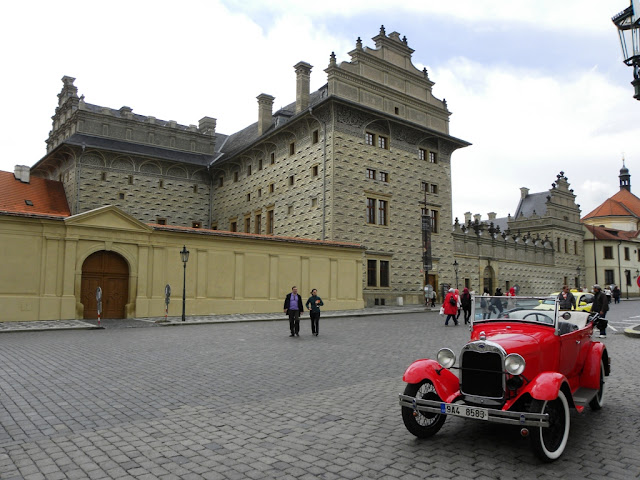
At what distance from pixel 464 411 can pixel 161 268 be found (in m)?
19.6

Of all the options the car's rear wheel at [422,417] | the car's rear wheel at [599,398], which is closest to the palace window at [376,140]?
the car's rear wheel at [599,398]

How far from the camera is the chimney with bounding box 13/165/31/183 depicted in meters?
34.5

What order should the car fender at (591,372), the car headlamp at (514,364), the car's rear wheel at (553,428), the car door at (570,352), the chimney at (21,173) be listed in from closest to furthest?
the car's rear wheel at (553,428) → the car headlamp at (514,364) → the car door at (570,352) → the car fender at (591,372) → the chimney at (21,173)

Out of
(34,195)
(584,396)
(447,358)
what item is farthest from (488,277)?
(447,358)

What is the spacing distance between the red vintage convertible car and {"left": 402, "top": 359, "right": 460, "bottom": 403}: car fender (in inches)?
0.4

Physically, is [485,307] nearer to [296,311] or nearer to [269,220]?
[296,311]

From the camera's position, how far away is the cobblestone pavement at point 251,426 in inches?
175

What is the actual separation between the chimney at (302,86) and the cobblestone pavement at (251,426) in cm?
2695

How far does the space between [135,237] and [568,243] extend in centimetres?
5146

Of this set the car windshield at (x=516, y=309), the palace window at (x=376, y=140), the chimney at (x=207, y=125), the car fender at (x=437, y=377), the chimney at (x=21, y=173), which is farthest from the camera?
the chimney at (x=207, y=125)

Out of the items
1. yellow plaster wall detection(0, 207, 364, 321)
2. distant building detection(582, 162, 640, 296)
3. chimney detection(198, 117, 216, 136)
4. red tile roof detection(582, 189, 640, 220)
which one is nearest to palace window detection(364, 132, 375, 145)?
yellow plaster wall detection(0, 207, 364, 321)

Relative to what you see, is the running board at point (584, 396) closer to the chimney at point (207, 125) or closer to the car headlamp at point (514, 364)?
the car headlamp at point (514, 364)

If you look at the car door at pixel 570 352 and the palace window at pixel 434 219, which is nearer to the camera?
the car door at pixel 570 352

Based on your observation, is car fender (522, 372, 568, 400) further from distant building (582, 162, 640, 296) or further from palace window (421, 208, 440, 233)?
distant building (582, 162, 640, 296)
